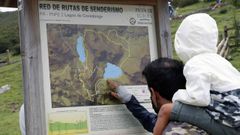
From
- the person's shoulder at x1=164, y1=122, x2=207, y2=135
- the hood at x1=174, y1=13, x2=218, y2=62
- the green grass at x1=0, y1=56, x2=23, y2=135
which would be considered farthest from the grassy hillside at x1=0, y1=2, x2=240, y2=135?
the person's shoulder at x1=164, y1=122, x2=207, y2=135

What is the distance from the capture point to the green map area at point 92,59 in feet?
11.3

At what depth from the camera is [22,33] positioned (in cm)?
330

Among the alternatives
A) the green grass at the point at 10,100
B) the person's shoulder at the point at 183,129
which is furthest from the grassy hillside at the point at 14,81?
the person's shoulder at the point at 183,129

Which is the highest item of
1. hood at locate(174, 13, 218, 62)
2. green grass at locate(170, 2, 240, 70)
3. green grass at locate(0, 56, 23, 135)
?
green grass at locate(170, 2, 240, 70)

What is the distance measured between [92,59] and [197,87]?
49.4 inches

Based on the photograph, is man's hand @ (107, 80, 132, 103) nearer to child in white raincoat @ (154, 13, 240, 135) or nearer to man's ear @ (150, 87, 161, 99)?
man's ear @ (150, 87, 161, 99)

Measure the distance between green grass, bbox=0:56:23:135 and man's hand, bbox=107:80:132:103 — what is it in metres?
11.8

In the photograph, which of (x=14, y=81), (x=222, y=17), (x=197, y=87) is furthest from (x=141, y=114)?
(x=222, y=17)

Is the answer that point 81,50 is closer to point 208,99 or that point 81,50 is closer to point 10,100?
point 208,99

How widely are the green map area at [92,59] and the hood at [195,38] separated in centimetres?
92

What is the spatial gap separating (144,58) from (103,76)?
1.41 ft

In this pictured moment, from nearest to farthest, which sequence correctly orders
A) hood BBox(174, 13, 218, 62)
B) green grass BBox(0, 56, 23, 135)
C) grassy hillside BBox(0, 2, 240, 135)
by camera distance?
hood BBox(174, 13, 218, 62), green grass BBox(0, 56, 23, 135), grassy hillside BBox(0, 2, 240, 135)

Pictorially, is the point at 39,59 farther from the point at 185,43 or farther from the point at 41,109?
the point at 185,43

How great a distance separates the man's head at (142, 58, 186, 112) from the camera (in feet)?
9.16
